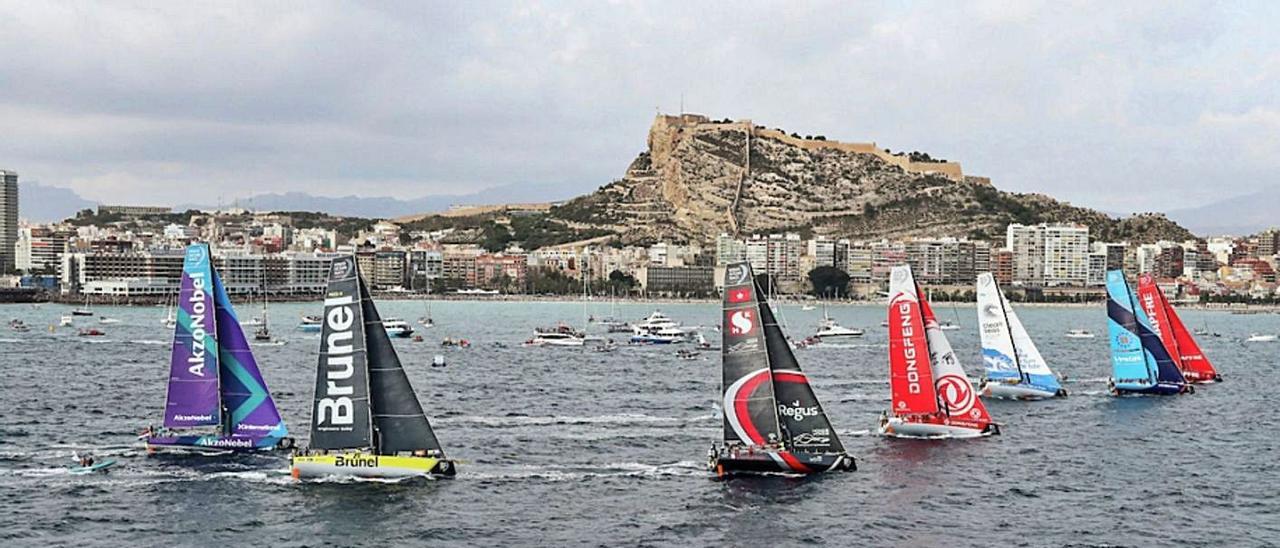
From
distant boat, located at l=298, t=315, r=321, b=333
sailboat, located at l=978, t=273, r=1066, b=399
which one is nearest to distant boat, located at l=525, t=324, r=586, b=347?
distant boat, located at l=298, t=315, r=321, b=333

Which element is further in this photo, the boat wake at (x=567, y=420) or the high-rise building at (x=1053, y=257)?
the high-rise building at (x=1053, y=257)

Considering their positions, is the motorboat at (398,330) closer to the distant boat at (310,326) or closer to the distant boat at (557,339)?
the distant boat at (310,326)

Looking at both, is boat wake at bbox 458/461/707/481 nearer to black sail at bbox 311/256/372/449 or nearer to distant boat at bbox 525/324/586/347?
black sail at bbox 311/256/372/449

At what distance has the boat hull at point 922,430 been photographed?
36312mm

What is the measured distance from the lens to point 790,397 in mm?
29828

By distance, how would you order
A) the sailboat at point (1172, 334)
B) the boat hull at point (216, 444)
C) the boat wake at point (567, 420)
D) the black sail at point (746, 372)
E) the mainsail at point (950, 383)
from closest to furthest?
the black sail at point (746, 372) < the boat hull at point (216, 444) < the mainsail at point (950, 383) < the boat wake at point (567, 420) < the sailboat at point (1172, 334)

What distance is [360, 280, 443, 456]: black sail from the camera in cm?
2820

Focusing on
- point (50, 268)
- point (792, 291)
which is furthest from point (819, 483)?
point (50, 268)

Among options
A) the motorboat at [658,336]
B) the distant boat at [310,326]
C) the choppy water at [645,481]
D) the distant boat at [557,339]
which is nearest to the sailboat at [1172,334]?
the choppy water at [645,481]

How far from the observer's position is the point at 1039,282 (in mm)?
196125

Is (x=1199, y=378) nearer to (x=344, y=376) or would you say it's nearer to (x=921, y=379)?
(x=921, y=379)

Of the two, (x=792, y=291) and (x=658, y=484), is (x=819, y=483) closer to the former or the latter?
(x=658, y=484)

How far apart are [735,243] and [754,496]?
16572 cm

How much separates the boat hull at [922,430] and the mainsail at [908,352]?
0.33 meters
